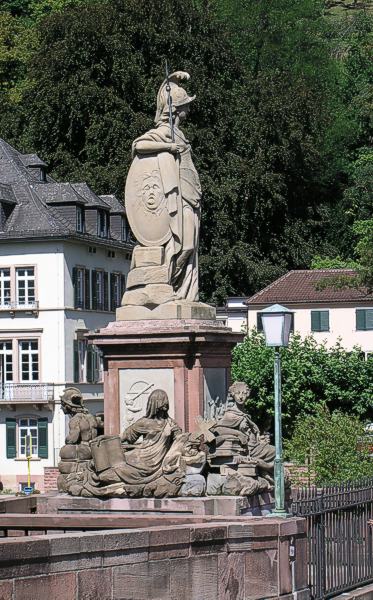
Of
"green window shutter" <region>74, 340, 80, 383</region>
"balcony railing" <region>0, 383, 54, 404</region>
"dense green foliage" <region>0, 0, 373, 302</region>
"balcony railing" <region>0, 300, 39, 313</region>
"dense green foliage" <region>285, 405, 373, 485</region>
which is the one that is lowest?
"dense green foliage" <region>285, 405, 373, 485</region>

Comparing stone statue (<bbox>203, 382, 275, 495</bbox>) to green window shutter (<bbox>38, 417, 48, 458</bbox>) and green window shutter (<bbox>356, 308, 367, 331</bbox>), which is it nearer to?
green window shutter (<bbox>38, 417, 48, 458</bbox>)

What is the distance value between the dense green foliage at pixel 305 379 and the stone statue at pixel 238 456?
98.4 feet

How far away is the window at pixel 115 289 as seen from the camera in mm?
63312

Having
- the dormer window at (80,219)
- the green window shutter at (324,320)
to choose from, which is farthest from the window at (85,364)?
the green window shutter at (324,320)

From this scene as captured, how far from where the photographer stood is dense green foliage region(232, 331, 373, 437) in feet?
159

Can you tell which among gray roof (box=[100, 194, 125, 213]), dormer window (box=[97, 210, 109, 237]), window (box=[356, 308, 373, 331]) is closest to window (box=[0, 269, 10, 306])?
dormer window (box=[97, 210, 109, 237])

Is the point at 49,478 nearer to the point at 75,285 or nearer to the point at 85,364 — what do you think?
the point at 85,364

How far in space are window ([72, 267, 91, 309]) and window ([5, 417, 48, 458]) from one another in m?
4.65

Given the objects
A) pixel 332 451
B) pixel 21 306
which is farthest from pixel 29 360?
pixel 332 451

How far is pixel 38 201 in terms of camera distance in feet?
197

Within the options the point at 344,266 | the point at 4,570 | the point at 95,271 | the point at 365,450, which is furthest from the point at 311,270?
the point at 4,570

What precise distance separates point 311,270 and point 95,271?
26.8 ft

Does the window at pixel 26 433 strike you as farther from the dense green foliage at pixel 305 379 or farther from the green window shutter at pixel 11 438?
the dense green foliage at pixel 305 379

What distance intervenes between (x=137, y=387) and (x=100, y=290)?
43.0m
